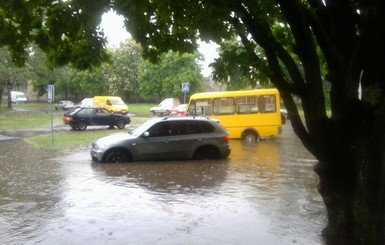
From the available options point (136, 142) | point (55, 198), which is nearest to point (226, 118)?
point (136, 142)

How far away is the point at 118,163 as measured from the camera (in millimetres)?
15516

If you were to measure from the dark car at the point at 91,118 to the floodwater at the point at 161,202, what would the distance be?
47.0 feet

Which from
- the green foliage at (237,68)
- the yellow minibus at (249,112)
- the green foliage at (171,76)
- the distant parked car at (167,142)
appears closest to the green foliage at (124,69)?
the green foliage at (171,76)

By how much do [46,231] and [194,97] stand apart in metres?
17.4

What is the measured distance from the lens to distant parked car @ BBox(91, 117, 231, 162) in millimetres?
15523

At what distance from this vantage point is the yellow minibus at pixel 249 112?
76.7 ft

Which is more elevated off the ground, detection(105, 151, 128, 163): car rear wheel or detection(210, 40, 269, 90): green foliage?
detection(210, 40, 269, 90): green foliage

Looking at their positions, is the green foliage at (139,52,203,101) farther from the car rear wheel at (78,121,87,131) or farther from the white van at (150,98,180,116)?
the car rear wheel at (78,121,87,131)

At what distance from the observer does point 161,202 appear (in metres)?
10.1

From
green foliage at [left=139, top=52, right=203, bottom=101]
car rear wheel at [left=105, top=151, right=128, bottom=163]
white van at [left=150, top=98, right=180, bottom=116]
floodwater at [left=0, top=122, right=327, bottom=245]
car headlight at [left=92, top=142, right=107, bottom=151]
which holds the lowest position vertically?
floodwater at [left=0, top=122, right=327, bottom=245]

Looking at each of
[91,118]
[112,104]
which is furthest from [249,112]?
[112,104]

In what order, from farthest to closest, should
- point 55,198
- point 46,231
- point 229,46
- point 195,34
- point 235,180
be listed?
1. point 235,180
2. point 55,198
3. point 195,34
4. point 46,231
5. point 229,46

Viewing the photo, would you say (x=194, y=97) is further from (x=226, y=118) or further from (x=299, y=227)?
(x=299, y=227)

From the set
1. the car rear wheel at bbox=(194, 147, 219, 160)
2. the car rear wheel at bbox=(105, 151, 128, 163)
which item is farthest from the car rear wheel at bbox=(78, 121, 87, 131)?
the car rear wheel at bbox=(194, 147, 219, 160)
